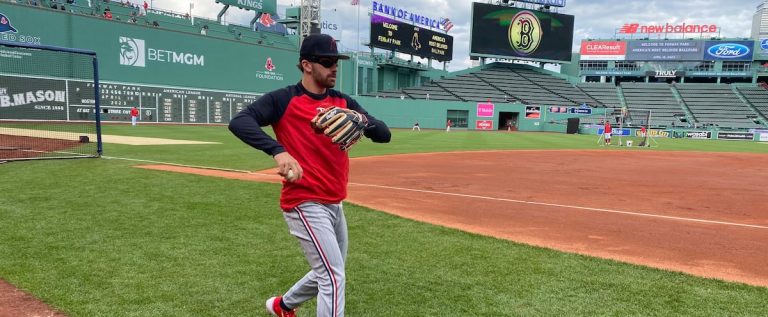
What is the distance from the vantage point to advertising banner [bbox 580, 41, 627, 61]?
Answer: 69.9 meters

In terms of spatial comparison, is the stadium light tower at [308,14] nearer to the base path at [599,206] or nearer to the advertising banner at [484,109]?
the base path at [599,206]

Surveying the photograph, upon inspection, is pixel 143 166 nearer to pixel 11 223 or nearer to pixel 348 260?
pixel 11 223

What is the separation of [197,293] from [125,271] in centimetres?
97

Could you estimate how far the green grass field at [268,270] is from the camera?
3824 millimetres

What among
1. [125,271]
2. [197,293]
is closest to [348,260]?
[197,293]

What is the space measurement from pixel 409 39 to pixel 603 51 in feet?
112

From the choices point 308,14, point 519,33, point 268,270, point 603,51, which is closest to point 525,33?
point 519,33

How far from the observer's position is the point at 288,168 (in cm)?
258

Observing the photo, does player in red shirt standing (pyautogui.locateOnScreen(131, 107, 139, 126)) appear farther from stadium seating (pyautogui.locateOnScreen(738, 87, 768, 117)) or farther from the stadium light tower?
stadium seating (pyautogui.locateOnScreen(738, 87, 768, 117))

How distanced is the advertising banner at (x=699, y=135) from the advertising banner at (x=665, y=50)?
24870 millimetres

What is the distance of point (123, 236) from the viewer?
552 centimetres

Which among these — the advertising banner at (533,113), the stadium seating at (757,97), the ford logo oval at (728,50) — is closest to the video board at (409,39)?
the advertising banner at (533,113)

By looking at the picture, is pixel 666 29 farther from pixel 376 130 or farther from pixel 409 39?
pixel 376 130

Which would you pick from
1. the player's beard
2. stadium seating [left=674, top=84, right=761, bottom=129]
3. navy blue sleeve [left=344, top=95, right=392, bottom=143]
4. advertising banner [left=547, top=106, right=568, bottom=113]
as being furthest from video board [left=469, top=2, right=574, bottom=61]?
the player's beard
